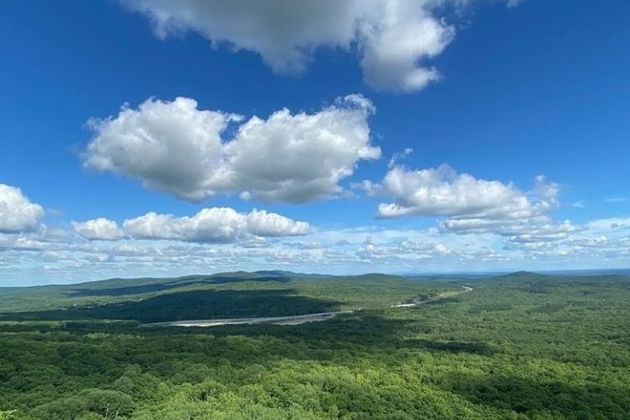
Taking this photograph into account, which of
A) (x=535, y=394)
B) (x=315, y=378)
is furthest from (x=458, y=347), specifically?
(x=315, y=378)

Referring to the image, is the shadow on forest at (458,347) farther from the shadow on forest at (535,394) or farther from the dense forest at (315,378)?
the shadow on forest at (535,394)

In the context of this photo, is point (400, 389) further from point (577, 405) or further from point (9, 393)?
point (9, 393)

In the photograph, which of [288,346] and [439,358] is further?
[288,346]

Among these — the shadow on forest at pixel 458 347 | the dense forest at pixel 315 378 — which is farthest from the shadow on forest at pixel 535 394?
the shadow on forest at pixel 458 347

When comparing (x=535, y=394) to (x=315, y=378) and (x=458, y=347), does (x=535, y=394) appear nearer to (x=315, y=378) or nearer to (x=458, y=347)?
(x=315, y=378)

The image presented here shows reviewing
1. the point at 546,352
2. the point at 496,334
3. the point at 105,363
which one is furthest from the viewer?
the point at 496,334

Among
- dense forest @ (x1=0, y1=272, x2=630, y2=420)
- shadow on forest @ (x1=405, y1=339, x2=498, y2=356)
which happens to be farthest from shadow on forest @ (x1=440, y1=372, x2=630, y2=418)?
shadow on forest @ (x1=405, y1=339, x2=498, y2=356)

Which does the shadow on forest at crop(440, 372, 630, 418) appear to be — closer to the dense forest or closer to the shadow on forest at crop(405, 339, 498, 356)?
the dense forest

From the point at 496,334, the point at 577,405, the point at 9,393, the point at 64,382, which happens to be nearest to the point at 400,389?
the point at 577,405
